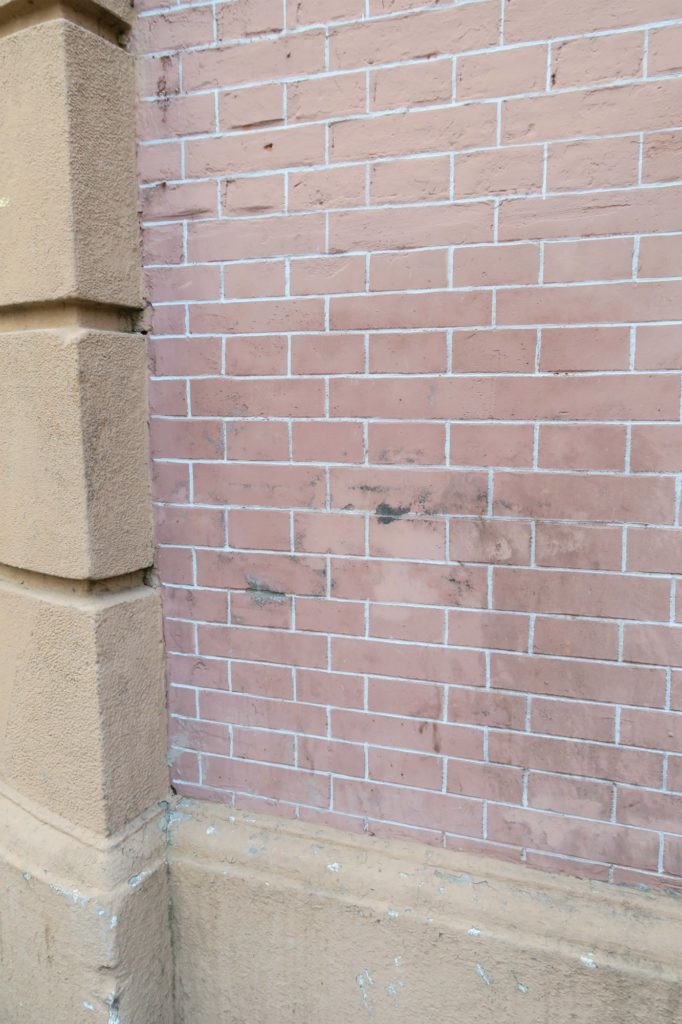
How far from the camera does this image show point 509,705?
1.80 metres

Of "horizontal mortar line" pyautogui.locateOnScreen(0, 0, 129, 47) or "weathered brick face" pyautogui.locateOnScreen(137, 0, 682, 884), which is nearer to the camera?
"weathered brick face" pyautogui.locateOnScreen(137, 0, 682, 884)

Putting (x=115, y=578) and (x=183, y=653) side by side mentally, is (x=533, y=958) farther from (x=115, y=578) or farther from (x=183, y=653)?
(x=115, y=578)

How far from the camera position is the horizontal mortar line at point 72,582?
1978 millimetres

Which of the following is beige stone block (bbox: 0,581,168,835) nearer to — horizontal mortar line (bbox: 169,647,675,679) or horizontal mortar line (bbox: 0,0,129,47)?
horizontal mortar line (bbox: 169,647,675,679)

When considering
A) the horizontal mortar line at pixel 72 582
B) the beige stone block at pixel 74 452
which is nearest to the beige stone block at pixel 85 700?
the horizontal mortar line at pixel 72 582

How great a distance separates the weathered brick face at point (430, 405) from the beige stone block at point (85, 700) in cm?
19

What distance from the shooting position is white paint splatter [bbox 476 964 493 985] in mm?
1768

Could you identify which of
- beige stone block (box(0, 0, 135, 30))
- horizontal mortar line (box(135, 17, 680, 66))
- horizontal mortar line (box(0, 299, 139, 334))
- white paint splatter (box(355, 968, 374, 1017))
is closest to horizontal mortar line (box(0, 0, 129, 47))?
beige stone block (box(0, 0, 135, 30))

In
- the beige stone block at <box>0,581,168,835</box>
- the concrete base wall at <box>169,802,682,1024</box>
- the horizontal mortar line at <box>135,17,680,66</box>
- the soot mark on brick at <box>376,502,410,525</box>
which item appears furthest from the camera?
the beige stone block at <box>0,581,168,835</box>

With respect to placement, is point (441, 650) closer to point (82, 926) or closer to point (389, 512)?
point (389, 512)

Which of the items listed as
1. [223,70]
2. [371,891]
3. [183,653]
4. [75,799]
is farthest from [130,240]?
[371,891]

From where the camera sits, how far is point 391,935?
1840 millimetres

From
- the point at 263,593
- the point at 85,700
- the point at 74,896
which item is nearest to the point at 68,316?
the point at 263,593

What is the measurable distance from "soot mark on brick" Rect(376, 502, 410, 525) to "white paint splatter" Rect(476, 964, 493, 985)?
1195 mm
